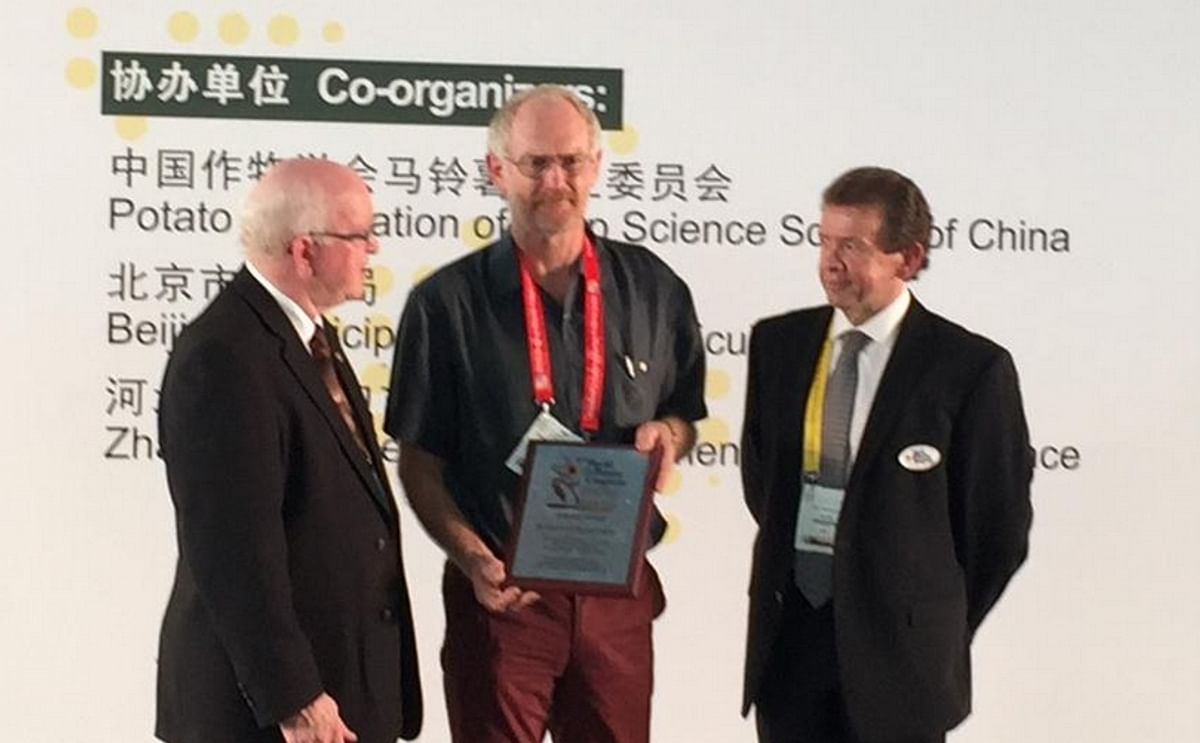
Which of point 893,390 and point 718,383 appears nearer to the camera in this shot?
point 893,390

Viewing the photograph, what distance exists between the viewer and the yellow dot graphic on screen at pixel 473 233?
120 inches

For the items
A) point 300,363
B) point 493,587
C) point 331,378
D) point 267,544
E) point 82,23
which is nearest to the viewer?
point 267,544

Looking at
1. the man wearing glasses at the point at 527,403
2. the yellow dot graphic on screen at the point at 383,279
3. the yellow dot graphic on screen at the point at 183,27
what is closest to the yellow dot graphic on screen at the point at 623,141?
the man wearing glasses at the point at 527,403

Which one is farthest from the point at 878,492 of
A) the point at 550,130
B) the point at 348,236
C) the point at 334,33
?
the point at 334,33

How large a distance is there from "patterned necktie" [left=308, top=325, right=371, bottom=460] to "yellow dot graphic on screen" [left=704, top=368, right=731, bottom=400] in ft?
3.09

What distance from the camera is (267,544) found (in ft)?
6.89

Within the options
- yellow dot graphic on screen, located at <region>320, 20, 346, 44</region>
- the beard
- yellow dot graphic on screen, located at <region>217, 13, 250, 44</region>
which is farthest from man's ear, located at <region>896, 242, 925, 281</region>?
yellow dot graphic on screen, located at <region>217, 13, 250, 44</region>

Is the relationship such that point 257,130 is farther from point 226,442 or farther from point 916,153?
point 916,153

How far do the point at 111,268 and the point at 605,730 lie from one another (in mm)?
1377

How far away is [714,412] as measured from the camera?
10.1ft

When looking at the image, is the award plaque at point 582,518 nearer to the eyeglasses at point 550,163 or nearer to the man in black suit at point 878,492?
the man in black suit at point 878,492

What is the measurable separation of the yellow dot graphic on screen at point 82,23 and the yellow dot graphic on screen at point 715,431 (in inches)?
58.9

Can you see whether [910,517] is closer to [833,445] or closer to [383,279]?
[833,445]

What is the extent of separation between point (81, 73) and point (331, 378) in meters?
1.12
